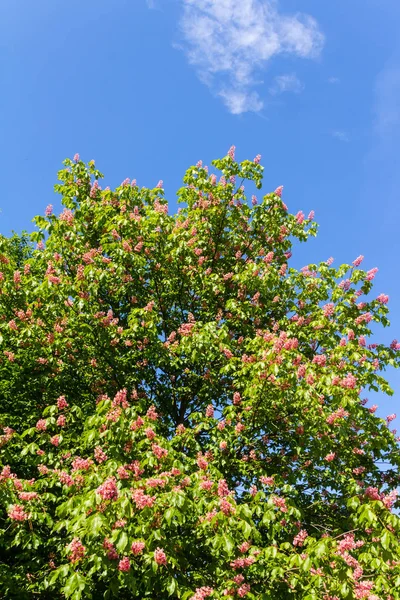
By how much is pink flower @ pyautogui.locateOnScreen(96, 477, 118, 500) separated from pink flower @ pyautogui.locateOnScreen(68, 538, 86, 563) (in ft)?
1.90

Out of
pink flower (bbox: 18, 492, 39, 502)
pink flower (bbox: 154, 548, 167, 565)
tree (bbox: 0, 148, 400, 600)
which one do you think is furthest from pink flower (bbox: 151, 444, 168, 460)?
pink flower (bbox: 18, 492, 39, 502)

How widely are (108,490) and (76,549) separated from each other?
73cm

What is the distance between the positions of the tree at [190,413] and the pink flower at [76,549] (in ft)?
0.07

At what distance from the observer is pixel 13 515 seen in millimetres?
5559

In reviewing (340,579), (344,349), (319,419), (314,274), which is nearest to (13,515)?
(340,579)

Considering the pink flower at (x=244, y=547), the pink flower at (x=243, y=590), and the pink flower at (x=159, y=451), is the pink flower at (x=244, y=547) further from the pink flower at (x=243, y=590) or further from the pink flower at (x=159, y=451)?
the pink flower at (x=159, y=451)

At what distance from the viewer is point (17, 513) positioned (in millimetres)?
5605

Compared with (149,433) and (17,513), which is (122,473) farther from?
(17,513)

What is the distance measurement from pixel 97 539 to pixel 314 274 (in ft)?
28.6

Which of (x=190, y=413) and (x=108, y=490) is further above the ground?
(x=190, y=413)

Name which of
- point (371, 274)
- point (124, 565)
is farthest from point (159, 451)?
point (371, 274)

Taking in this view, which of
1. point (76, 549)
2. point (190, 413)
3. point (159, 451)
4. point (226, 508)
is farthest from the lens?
point (190, 413)

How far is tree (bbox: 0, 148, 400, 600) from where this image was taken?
5332 millimetres

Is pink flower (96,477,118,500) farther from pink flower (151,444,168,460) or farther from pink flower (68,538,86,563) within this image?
pink flower (151,444,168,460)
